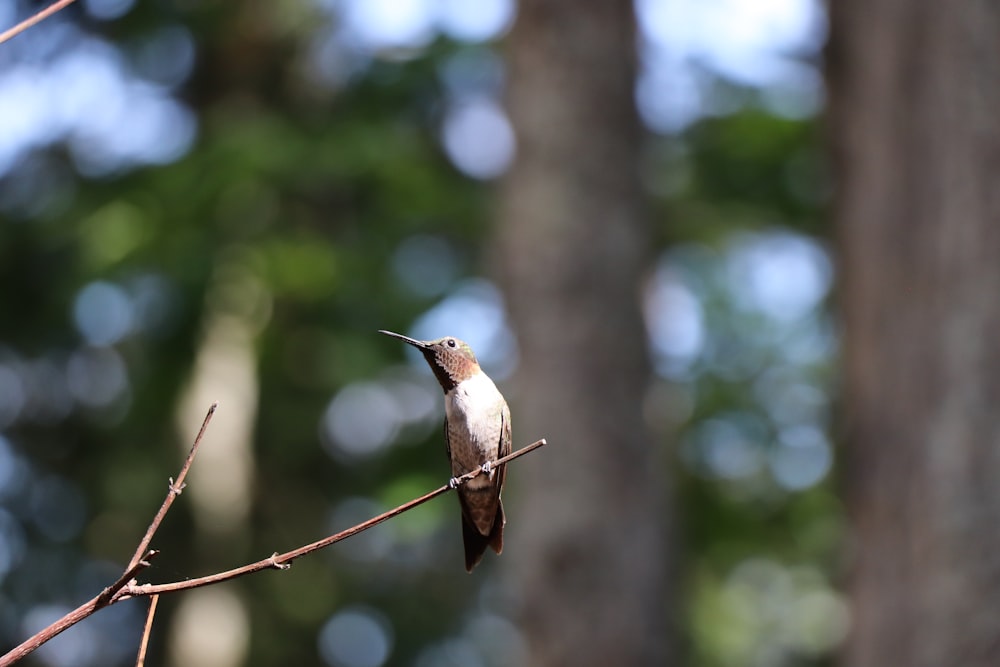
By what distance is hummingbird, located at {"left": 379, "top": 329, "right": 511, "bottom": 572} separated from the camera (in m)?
1.32

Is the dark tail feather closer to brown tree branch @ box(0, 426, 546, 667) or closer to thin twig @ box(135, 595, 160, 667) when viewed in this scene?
brown tree branch @ box(0, 426, 546, 667)

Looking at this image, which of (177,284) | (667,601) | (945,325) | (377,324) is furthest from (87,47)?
(945,325)

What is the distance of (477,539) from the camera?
138cm

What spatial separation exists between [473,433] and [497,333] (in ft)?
19.5

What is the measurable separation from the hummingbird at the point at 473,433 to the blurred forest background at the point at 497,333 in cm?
79

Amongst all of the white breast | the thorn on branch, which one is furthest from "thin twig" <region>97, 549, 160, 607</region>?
the white breast

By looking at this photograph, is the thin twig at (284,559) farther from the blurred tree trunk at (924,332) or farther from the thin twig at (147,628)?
the blurred tree trunk at (924,332)

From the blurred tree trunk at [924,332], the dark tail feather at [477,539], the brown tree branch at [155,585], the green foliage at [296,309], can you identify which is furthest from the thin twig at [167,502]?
the green foliage at [296,309]

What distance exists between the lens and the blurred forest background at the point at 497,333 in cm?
500

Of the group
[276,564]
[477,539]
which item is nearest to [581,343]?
[477,539]

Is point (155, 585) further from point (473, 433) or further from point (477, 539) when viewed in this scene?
point (473, 433)

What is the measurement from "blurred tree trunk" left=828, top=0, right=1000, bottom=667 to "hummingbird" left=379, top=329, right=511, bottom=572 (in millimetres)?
3217

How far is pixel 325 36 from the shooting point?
13.0 metres

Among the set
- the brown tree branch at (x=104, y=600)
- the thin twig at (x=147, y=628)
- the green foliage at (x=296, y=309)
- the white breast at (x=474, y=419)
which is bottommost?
the green foliage at (x=296, y=309)
